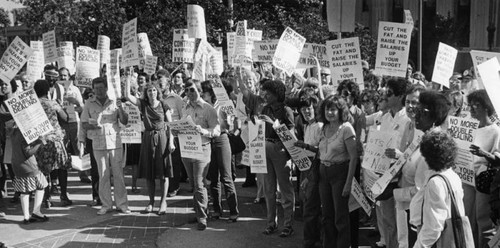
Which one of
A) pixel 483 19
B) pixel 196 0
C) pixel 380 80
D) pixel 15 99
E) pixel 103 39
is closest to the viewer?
pixel 15 99

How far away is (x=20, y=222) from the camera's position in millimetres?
8289

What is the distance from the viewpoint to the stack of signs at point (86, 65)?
31.2 ft

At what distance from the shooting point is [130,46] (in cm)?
970

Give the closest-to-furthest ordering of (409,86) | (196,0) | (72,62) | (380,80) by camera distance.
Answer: (409,86) < (380,80) < (72,62) < (196,0)

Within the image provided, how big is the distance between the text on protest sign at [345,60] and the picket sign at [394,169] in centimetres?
313

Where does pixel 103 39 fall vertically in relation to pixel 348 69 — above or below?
above

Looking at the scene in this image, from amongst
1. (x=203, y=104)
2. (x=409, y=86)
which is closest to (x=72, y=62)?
(x=203, y=104)

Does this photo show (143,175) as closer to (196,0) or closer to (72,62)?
(72,62)

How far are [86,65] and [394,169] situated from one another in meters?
6.35

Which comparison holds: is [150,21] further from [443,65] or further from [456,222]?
[456,222]

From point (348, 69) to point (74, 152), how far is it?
5.60 metres

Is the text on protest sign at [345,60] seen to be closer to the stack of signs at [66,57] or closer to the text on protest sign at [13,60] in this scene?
the text on protest sign at [13,60]

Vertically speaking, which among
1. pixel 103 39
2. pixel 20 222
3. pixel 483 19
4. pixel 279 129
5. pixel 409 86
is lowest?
pixel 20 222

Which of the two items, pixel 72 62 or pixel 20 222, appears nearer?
pixel 20 222
